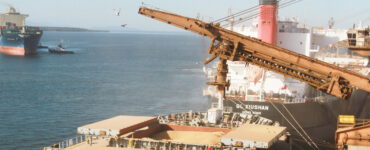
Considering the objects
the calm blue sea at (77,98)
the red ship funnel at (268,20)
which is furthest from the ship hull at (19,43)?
the red ship funnel at (268,20)

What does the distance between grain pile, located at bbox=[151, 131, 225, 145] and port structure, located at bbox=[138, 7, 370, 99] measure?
3.18 m

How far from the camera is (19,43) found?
155750mm

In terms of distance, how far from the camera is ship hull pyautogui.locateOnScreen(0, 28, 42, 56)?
152 meters

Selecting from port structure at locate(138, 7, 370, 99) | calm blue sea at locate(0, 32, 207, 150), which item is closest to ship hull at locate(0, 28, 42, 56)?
calm blue sea at locate(0, 32, 207, 150)

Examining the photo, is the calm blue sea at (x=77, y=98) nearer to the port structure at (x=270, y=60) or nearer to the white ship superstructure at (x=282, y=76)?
the white ship superstructure at (x=282, y=76)

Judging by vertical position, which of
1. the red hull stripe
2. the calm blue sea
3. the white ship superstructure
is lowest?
the calm blue sea

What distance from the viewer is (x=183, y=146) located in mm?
25094

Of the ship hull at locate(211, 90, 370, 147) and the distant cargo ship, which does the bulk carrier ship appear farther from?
the distant cargo ship

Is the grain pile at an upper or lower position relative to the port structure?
lower

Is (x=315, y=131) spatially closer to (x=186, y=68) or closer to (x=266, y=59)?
(x=266, y=59)

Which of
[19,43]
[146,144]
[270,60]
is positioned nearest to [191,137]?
[146,144]

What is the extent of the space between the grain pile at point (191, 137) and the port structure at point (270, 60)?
3.18 meters

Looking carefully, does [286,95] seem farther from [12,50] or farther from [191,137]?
[12,50]

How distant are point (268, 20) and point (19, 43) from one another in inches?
5126
